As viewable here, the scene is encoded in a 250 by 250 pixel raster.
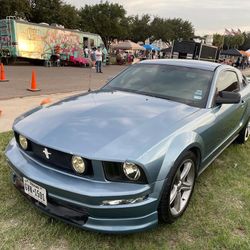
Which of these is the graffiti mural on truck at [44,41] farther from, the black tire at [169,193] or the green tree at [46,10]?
the black tire at [169,193]

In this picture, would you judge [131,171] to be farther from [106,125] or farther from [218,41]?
[218,41]

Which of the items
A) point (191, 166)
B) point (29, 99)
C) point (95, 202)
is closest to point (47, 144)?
point (95, 202)

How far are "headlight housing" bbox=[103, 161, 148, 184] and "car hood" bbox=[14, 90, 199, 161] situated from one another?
0.22 feet

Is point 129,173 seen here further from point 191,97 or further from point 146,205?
point 191,97

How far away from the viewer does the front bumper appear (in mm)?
2295

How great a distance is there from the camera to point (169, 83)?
152 inches

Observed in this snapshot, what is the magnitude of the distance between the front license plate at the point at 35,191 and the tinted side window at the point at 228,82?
2492 millimetres

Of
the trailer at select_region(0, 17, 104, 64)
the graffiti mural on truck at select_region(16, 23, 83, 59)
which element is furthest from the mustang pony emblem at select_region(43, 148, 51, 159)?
the graffiti mural on truck at select_region(16, 23, 83, 59)

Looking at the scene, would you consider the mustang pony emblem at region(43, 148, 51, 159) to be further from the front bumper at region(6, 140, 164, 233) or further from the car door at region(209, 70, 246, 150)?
the car door at region(209, 70, 246, 150)

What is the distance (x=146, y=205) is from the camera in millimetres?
2357

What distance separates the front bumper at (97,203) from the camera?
2.29 metres

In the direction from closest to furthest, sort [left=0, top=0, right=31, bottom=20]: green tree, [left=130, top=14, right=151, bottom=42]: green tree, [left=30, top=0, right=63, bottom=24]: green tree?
1. [left=0, top=0, right=31, bottom=20]: green tree
2. [left=30, top=0, right=63, bottom=24]: green tree
3. [left=130, top=14, right=151, bottom=42]: green tree

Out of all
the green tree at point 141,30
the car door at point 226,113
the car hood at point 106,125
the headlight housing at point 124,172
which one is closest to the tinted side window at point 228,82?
the car door at point 226,113

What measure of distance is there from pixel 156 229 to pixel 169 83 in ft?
Answer: 6.09
